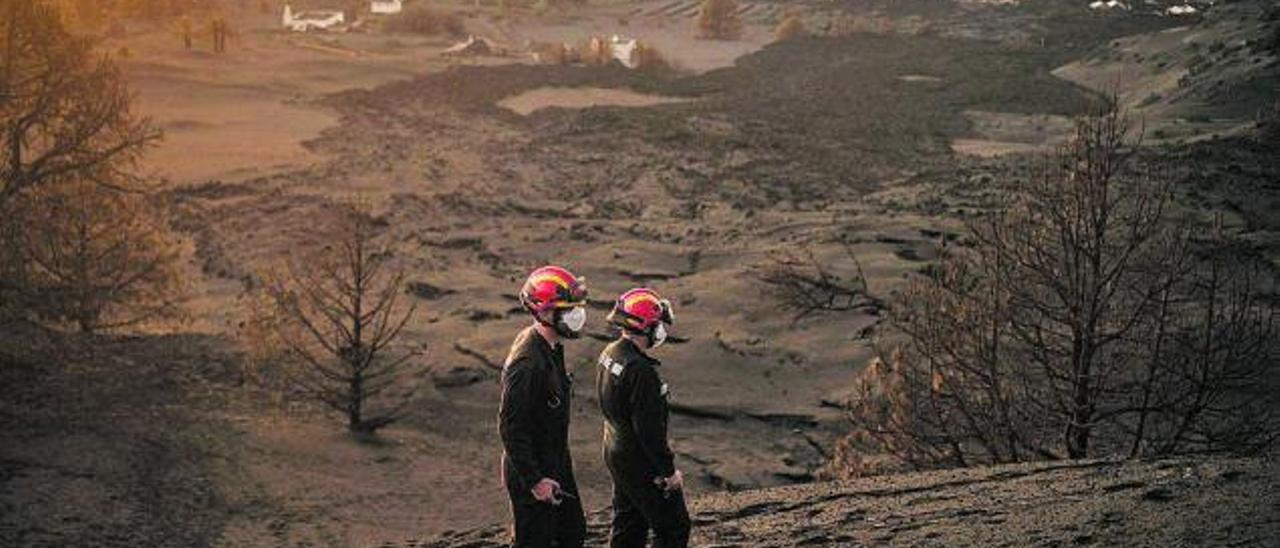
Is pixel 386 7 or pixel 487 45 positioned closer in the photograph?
pixel 487 45

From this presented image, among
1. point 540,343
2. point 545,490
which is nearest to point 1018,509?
point 545,490

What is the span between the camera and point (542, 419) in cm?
765

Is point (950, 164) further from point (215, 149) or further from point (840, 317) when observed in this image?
point (215, 149)

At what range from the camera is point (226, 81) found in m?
57.6

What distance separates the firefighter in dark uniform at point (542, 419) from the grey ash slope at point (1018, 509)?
8.40ft

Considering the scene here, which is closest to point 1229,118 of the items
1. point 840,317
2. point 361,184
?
point 840,317

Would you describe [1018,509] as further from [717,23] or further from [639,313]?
[717,23]

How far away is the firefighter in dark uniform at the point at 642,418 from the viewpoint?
7762 mm

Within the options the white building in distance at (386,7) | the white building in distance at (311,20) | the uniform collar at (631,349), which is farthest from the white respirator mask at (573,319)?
the white building in distance at (386,7)

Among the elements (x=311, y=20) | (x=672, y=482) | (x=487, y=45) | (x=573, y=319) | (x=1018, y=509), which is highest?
(x=311, y=20)

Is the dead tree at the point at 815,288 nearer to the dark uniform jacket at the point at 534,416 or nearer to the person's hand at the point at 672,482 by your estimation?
the person's hand at the point at 672,482

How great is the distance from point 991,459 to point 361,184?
1084 inches

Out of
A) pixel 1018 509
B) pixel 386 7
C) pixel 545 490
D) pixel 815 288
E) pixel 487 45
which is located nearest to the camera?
pixel 545 490

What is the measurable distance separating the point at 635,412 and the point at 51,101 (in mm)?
15837
